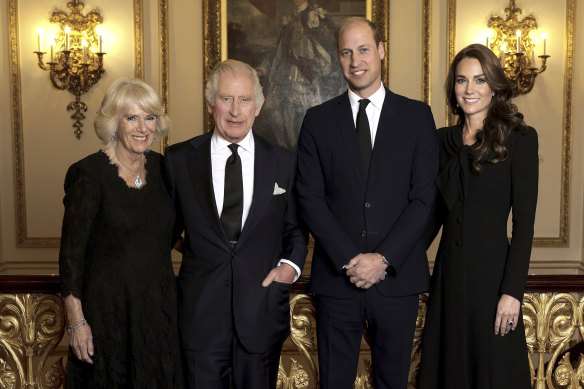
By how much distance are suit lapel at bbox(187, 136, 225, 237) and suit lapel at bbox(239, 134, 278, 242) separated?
0.43 feet

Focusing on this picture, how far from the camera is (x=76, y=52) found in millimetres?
6051

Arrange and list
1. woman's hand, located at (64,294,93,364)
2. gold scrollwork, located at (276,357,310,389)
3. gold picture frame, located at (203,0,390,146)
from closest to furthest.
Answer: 1. woman's hand, located at (64,294,93,364)
2. gold scrollwork, located at (276,357,310,389)
3. gold picture frame, located at (203,0,390,146)

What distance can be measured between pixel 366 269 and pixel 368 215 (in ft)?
0.79

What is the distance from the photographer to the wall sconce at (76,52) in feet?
19.8

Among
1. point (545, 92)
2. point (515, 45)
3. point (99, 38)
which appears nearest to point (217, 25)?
point (99, 38)

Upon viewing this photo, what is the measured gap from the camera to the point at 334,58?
6.29 meters

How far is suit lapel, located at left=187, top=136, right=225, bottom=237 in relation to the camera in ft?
8.32

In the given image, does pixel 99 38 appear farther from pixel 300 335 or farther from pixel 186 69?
pixel 300 335

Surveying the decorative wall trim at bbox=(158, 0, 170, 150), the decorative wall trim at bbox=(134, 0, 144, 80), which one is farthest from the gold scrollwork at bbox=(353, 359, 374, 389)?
the decorative wall trim at bbox=(134, 0, 144, 80)

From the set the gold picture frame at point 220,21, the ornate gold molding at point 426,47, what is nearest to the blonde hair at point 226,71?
the gold picture frame at point 220,21

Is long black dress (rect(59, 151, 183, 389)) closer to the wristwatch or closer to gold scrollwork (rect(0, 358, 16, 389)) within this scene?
gold scrollwork (rect(0, 358, 16, 389))

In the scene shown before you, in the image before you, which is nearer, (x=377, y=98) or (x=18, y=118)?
(x=377, y=98)

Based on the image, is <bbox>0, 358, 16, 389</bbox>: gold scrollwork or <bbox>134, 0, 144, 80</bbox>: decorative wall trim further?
<bbox>134, 0, 144, 80</bbox>: decorative wall trim

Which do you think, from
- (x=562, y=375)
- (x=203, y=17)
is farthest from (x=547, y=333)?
(x=203, y=17)
